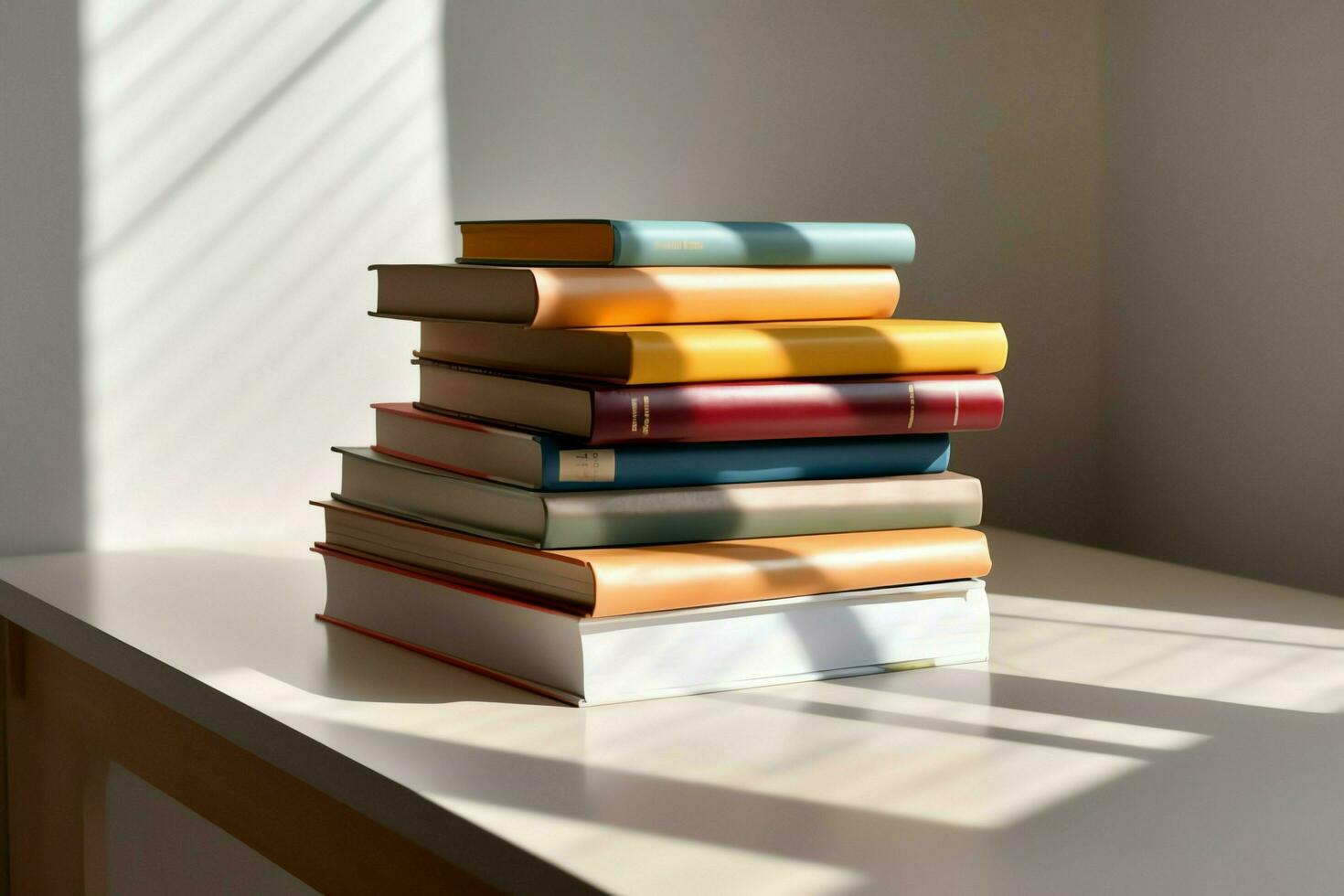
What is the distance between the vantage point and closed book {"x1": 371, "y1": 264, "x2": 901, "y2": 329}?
806mm

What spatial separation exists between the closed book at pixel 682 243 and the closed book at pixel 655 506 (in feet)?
0.45

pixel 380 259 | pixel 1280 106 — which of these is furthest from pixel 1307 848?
pixel 1280 106

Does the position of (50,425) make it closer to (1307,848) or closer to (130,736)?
(130,736)

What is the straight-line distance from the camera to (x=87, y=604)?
989 mm

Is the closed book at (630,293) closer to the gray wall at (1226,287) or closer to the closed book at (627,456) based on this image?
the closed book at (627,456)

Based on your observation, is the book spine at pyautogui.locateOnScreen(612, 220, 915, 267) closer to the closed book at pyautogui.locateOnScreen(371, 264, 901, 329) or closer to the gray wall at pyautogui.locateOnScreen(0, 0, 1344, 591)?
the closed book at pyautogui.locateOnScreen(371, 264, 901, 329)

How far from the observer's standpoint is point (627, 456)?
0.80 meters

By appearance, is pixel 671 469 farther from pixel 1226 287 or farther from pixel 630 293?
pixel 1226 287

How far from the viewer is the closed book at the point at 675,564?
0.76 metres

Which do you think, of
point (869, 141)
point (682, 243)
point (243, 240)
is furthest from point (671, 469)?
point (869, 141)

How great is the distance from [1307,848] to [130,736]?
751 mm

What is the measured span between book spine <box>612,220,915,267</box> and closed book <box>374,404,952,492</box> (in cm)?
11

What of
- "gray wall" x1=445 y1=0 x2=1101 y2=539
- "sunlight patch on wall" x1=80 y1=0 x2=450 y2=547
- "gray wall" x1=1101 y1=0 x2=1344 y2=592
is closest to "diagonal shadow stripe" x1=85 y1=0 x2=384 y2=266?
"sunlight patch on wall" x1=80 y1=0 x2=450 y2=547

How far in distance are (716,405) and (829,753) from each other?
0.72 feet
